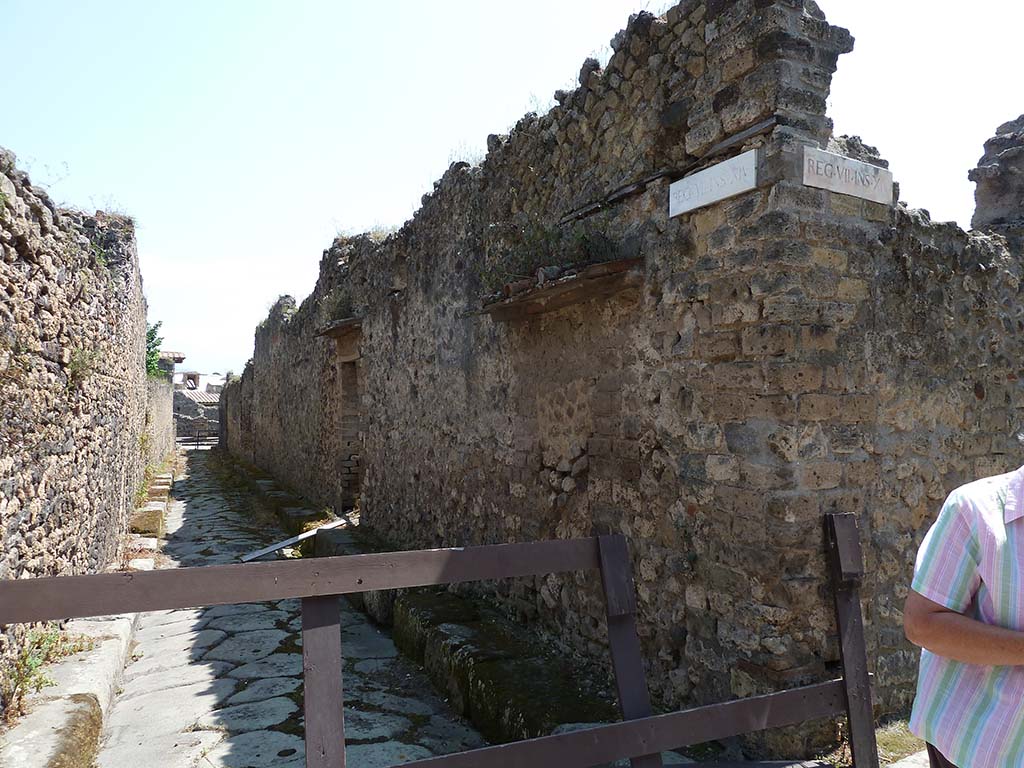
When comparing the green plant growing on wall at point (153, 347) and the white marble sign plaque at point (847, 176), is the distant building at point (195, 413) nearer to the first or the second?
the green plant growing on wall at point (153, 347)

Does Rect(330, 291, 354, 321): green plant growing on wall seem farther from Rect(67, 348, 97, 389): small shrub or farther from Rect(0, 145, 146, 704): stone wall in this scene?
Rect(67, 348, 97, 389): small shrub

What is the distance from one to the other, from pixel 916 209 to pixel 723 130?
934mm

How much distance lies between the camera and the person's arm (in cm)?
134

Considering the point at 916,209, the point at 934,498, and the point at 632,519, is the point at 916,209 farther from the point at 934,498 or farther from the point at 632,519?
A: the point at 632,519

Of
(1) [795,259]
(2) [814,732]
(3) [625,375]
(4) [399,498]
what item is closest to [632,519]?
(3) [625,375]

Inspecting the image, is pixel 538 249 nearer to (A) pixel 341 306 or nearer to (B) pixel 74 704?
(B) pixel 74 704

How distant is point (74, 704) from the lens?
3217mm

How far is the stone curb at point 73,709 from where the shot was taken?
2.72 m

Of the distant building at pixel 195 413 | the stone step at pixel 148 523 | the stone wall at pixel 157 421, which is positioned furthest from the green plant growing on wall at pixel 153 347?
the stone step at pixel 148 523

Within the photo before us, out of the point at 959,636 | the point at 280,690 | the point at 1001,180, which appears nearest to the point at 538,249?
the point at 1001,180

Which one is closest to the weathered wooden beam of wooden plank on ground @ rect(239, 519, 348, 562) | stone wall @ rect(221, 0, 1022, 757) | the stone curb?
stone wall @ rect(221, 0, 1022, 757)

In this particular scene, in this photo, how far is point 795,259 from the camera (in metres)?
2.64

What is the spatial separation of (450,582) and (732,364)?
1402 millimetres

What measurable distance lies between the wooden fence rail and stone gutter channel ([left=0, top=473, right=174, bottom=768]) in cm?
148
